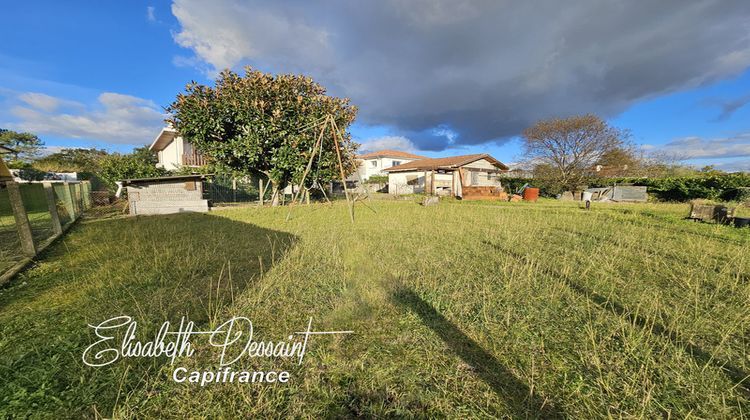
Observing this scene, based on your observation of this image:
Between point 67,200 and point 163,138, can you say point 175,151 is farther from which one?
point 67,200

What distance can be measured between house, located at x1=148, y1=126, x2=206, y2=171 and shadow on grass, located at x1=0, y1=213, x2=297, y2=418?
60.3ft

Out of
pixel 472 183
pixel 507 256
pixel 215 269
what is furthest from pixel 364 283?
pixel 472 183

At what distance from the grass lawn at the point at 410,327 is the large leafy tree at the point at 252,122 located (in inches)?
318

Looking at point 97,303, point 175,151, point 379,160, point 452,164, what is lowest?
point 97,303

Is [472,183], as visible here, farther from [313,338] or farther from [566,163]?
[313,338]

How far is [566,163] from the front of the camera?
82.6 feet

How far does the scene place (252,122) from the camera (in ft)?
40.7

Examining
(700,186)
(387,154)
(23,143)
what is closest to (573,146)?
(700,186)

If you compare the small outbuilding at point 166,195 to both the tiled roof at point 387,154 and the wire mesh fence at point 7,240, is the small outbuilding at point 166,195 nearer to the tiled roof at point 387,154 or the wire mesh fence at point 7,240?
the wire mesh fence at point 7,240

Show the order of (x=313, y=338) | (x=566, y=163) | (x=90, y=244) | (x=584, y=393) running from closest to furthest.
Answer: (x=584, y=393), (x=313, y=338), (x=90, y=244), (x=566, y=163)

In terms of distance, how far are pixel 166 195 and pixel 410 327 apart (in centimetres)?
1436

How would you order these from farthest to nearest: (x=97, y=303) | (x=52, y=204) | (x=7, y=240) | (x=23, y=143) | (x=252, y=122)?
(x=23, y=143), (x=252, y=122), (x=52, y=204), (x=7, y=240), (x=97, y=303)

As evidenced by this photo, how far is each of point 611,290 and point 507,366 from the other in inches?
98.7

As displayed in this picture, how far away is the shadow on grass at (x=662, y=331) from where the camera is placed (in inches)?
81.8
